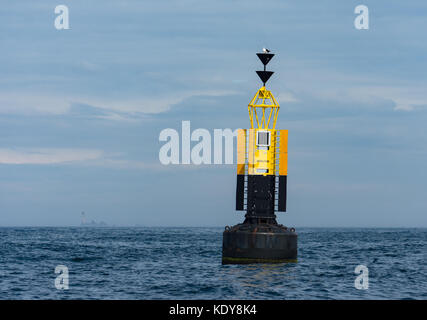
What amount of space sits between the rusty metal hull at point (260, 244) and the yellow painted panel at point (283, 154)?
3.55 metres

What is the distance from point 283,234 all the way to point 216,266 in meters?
6.22

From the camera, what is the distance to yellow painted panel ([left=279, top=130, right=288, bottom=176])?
128 ft

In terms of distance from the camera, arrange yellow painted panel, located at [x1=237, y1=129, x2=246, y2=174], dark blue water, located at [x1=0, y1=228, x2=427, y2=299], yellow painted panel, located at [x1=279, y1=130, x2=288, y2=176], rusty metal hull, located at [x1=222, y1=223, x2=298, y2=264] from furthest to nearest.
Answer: yellow painted panel, located at [x1=279, y1=130, x2=288, y2=176] < yellow painted panel, located at [x1=237, y1=129, x2=246, y2=174] < rusty metal hull, located at [x1=222, y1=223, x2=298, y2=264] < dark blue water, located at [x1=0, y1=228, x2=427, y2=299]

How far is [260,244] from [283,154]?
A: 6.10 metres

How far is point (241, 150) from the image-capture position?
129 feet

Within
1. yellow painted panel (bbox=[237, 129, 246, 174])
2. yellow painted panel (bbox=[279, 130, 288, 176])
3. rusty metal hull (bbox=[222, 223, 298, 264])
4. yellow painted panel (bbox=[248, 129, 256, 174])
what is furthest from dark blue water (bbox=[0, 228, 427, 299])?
yellow painted panel (bbox=[248, 129, 256, 174])

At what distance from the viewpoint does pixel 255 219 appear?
38.4m

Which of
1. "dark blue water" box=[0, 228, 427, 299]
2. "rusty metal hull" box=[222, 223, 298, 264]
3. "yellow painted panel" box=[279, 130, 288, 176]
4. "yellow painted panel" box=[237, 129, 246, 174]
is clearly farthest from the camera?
"yellow painted panel" box=[279, 130, 288, 176]

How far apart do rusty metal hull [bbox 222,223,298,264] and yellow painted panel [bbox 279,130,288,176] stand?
3.55 metres

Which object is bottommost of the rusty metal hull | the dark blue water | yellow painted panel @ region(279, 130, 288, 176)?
the dark blue water

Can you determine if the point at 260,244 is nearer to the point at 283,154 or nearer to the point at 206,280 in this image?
the point at 206,280

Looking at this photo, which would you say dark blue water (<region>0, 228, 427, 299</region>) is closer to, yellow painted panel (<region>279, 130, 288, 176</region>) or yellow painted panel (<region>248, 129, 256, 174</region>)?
yellow painted panel (<region>279, 130, 288, 176</region>)
